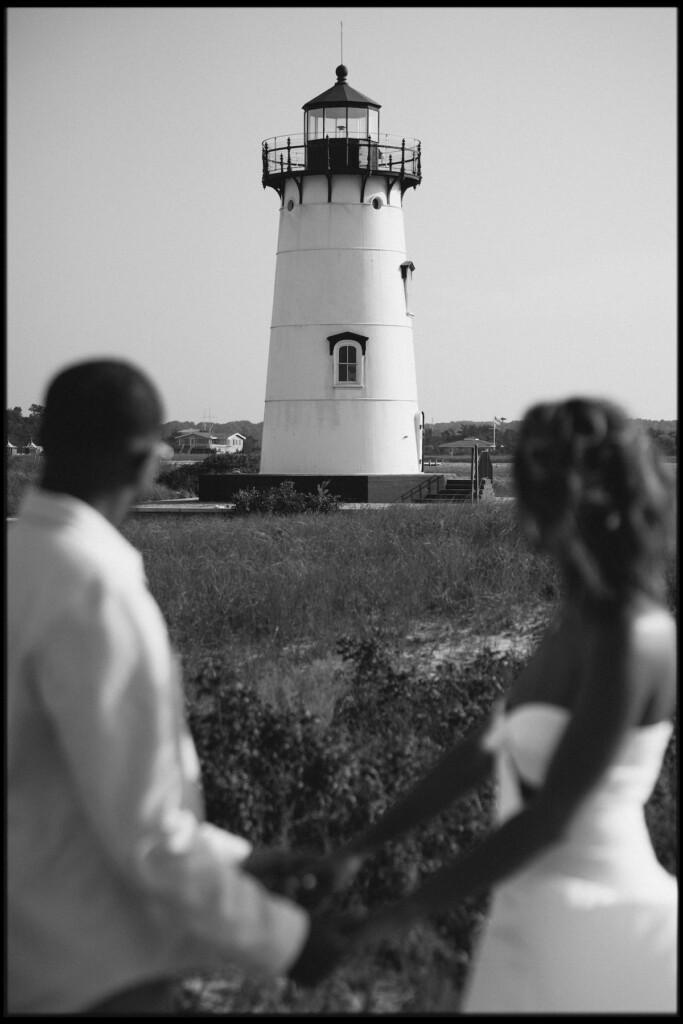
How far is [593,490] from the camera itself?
2557mm

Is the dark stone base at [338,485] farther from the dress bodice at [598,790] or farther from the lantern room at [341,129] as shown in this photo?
the dress bodice at [598,790]

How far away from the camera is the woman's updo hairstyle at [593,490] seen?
253cm

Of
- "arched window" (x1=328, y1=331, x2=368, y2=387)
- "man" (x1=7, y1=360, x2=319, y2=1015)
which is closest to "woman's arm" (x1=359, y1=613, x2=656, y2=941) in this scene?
"man" (x1=7, y1=360, x2=319, y2=1015)

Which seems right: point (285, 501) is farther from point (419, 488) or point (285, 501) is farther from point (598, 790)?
point (598, 790)

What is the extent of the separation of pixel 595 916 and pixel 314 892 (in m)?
0.71

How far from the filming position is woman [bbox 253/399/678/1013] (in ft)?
8.04

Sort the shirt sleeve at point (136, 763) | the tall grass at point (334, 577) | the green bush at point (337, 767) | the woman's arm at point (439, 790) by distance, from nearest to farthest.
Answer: the shirt sleeve at point (136, 763) → the woman's arm at point (439, 790) → the green bush at point (337, 767) → the tall grass at point (334, 577)

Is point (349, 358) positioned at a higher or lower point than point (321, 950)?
higher

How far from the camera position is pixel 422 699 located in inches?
278

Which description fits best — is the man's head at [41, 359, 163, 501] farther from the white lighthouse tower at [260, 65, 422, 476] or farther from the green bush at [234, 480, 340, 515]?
the white lighthouse tower at [260, 65, 422, 476]

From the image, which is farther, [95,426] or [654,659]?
[654,659]

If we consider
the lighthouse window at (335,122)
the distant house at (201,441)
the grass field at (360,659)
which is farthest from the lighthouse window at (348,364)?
the distant house at (201,441)

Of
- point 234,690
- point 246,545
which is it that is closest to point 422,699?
point 234,690

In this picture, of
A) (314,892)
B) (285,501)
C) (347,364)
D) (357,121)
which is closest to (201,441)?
(357,121)
